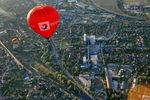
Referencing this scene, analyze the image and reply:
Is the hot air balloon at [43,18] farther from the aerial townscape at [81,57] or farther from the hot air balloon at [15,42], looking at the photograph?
the hot air balloon at [15,42]

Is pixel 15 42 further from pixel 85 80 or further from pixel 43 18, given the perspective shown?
pixel 43 18

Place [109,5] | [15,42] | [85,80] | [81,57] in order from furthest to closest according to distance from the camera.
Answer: [109,5], [15,42], [81,57], [85,80]

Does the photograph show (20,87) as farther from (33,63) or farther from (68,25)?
(68,25)

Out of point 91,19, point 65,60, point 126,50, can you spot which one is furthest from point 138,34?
point 65,60

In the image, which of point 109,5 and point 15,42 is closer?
point 15,42

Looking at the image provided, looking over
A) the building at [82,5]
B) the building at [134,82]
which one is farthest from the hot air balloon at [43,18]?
the building at [82,5]

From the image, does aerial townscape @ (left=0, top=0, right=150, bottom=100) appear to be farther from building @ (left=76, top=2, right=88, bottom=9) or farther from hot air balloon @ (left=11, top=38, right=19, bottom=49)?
building @ (left=76, top=2, right=88, bottom=9)

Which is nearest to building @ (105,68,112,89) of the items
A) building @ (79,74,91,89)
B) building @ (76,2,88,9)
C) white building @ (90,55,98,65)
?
building @ (79,74,91,89)

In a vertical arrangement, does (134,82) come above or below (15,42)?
below

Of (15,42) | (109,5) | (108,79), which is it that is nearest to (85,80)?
(108,79)
